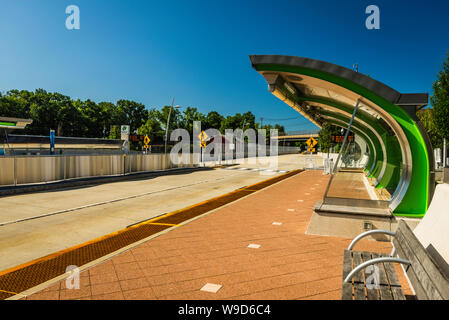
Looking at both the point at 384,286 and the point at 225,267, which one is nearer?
the point at 384,286

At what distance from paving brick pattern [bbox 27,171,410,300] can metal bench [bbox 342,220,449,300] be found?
637 millimetres

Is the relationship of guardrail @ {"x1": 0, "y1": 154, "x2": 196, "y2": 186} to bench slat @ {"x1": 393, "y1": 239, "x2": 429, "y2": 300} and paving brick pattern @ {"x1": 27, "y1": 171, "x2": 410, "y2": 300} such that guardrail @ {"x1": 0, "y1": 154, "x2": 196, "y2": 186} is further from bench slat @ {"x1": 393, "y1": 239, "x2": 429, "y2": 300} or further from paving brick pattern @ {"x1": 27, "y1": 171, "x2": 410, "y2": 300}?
bench slat @ {"x1": 393, "y1": 239, "x2": 429, "y2": 300}

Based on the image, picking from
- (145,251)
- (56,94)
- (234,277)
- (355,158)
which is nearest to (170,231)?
(145,251)

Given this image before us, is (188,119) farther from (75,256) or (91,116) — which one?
(75,256)

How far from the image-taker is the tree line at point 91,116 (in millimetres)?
62434

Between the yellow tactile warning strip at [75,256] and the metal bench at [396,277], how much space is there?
13.0ft

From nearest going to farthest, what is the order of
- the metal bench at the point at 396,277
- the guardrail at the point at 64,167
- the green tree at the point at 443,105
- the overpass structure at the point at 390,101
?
the metal bench at the point at 396,277 < the overpass structure at the point at 390,101 < the guardrail at the point at 64,167 < the green tree at the point at 443,105

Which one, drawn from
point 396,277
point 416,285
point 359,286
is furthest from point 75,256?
point 416,285

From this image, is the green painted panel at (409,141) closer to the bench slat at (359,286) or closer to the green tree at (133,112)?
the bench slat at (359,286)

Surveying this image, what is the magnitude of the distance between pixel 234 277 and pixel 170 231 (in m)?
2.79

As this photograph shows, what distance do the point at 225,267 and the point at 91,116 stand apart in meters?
83.0

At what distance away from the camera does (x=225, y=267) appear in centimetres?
464

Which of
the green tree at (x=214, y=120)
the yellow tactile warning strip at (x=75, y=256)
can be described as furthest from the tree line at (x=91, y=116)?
the yellow tactile warning strip at (x=75, y=256)

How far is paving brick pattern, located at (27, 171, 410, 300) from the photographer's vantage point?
151 inches
